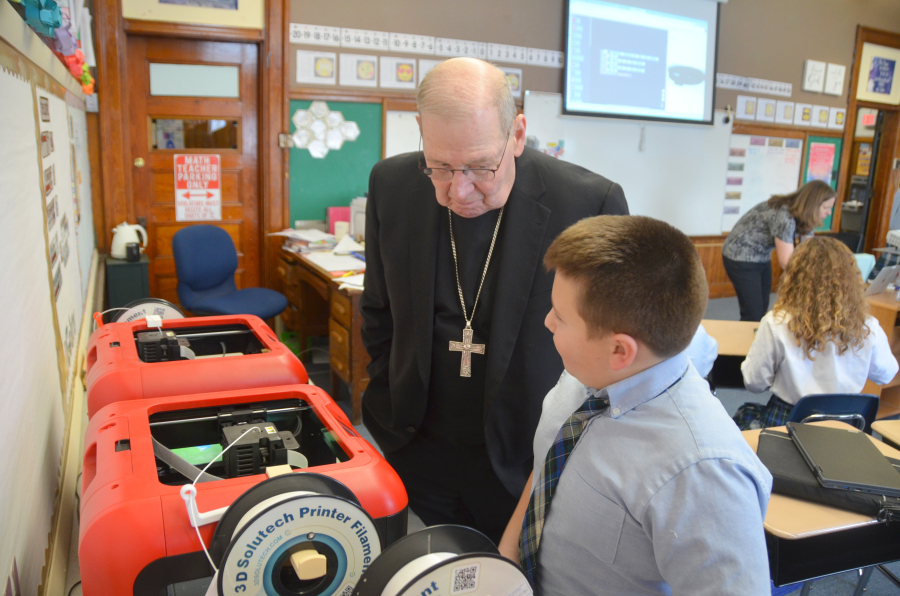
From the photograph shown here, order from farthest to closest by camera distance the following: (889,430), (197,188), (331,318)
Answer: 1. (197,188)
2. (331,318)
3. (889,430)

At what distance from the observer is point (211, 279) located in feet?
12.2

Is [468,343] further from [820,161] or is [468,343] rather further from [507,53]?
[820,161]

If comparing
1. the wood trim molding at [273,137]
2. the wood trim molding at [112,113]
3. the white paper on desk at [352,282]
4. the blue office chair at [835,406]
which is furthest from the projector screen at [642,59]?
the blue office chair at [835,406]

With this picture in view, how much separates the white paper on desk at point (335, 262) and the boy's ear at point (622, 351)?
100.0 inches

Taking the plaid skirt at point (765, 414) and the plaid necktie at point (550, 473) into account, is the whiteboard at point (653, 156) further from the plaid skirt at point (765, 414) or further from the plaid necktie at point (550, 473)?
the plaid necktie at point (550, 473)

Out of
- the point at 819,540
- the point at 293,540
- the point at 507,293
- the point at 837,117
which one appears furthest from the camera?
the point at 837,117

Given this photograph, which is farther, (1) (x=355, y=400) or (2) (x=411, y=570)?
(1) (x=355, y=400)

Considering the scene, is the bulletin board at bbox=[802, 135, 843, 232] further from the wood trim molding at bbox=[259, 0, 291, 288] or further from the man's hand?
the man's hand

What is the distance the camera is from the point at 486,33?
468cm

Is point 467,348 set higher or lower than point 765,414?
higher

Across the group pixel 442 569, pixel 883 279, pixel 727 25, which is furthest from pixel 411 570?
pixel 727 25

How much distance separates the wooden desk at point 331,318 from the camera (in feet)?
10.0

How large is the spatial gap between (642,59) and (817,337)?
144 inches

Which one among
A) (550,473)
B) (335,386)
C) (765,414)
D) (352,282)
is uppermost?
(550,473)
